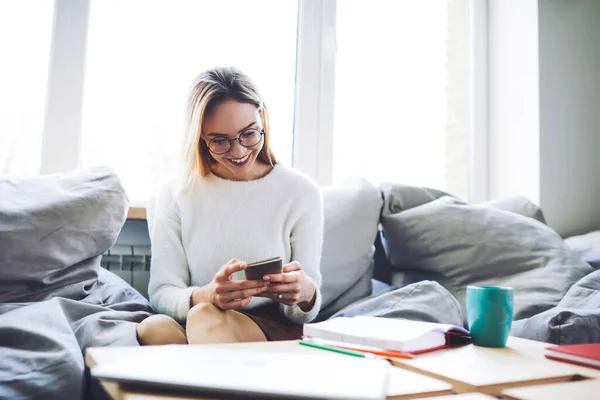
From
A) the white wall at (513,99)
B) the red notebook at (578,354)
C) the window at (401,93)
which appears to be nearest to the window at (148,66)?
the window at (401,93)

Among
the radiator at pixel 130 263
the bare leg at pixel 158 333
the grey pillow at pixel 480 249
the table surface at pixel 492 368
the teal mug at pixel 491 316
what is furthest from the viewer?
the radiator at pixel 130 263

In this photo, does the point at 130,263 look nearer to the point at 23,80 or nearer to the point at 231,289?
the point at 23,80

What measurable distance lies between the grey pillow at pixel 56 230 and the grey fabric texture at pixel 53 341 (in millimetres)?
86

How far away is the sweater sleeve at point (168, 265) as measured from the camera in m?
1.15

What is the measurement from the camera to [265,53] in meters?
2.13

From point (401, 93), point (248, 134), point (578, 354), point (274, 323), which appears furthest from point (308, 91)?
point (578, 354)

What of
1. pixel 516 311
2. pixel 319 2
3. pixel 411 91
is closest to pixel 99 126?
pixel 319 2

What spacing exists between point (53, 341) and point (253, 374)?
0.47 meters

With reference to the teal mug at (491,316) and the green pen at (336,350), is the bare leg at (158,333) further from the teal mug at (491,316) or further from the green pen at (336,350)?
the teal mug at (491,316)

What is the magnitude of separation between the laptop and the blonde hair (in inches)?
29.4

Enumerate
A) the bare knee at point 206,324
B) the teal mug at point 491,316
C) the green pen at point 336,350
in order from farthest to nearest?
the bare knee at point 206,324 → the teal mug at point 491,316 → the green pen at point 336,350

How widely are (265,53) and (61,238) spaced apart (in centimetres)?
123

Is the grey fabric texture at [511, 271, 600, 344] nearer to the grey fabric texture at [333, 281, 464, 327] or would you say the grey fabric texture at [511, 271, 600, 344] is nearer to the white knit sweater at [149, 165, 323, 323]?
the grey fabric texture at [333, 281, 464, 327]

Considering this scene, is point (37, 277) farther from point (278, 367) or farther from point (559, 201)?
point (559, 201)
